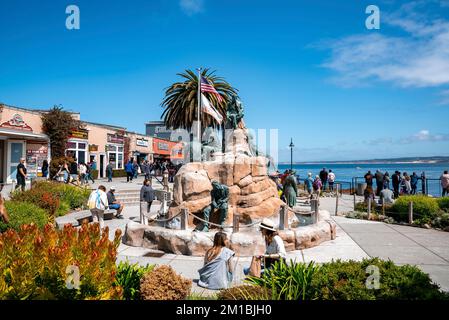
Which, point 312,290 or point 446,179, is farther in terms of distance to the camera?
point 446,179

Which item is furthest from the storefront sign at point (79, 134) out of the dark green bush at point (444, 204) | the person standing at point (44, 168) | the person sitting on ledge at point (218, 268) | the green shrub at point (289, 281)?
the dark green bush at point (444, 204)

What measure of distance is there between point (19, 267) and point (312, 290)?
12.7 ft

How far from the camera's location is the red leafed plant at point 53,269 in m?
3.68

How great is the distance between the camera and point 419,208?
13797 mm

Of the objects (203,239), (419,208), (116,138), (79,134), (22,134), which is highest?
(116,138)

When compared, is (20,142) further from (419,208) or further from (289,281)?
(419,208)

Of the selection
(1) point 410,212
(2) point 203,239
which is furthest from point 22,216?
(1) point 410,212

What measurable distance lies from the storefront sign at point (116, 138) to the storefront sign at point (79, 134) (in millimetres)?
3641

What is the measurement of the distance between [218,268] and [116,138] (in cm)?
3163

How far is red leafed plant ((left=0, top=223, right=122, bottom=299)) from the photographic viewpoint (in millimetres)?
3676

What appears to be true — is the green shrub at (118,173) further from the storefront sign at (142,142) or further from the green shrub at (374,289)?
the green shrub at (374,289)
